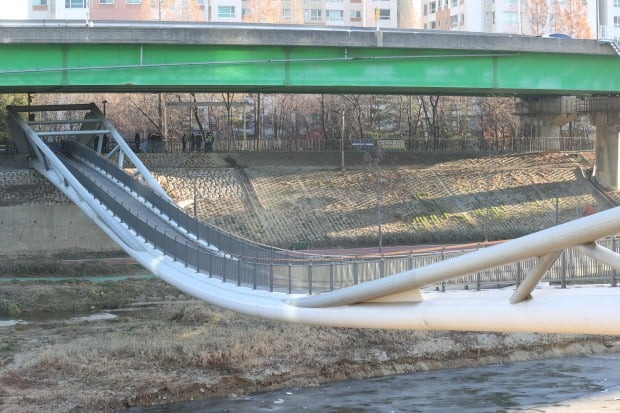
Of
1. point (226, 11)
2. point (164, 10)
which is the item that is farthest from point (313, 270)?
point (226, 11)

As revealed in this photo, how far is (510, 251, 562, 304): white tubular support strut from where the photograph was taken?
50.8 ft

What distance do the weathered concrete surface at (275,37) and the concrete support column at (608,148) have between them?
13611 mm

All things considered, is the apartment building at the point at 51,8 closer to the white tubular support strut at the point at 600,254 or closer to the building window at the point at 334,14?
the building window at the point at 334,14

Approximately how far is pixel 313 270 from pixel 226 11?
83.0m

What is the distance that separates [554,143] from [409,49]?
26.1 meters

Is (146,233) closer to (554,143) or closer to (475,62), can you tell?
(475,62)

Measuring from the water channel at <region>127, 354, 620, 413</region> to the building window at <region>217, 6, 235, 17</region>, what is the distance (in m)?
81.3

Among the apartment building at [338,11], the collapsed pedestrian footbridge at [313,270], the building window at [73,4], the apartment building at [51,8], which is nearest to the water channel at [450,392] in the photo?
the collapsed pedestrian footbridge at [313,270]

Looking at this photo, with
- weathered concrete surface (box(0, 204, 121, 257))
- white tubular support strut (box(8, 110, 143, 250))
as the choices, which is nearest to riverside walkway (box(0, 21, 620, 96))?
white tubular support strut (box(8, 110, 143, 250))

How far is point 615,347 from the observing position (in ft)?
108

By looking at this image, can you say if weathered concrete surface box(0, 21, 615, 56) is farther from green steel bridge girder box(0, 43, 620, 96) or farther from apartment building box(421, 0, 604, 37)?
apartment building box(421, 0, 604, 37)

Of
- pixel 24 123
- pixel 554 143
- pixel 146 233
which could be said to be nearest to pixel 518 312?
pixel 146 233

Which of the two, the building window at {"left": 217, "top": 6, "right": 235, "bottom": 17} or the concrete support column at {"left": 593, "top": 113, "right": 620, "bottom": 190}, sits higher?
the building window at {"left": 217, "top": 6, "right": 235, "bottom": 17}

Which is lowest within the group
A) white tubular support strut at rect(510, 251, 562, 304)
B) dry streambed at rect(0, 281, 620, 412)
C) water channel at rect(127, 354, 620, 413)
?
water channel at rect(127, 354, 620, 413)
